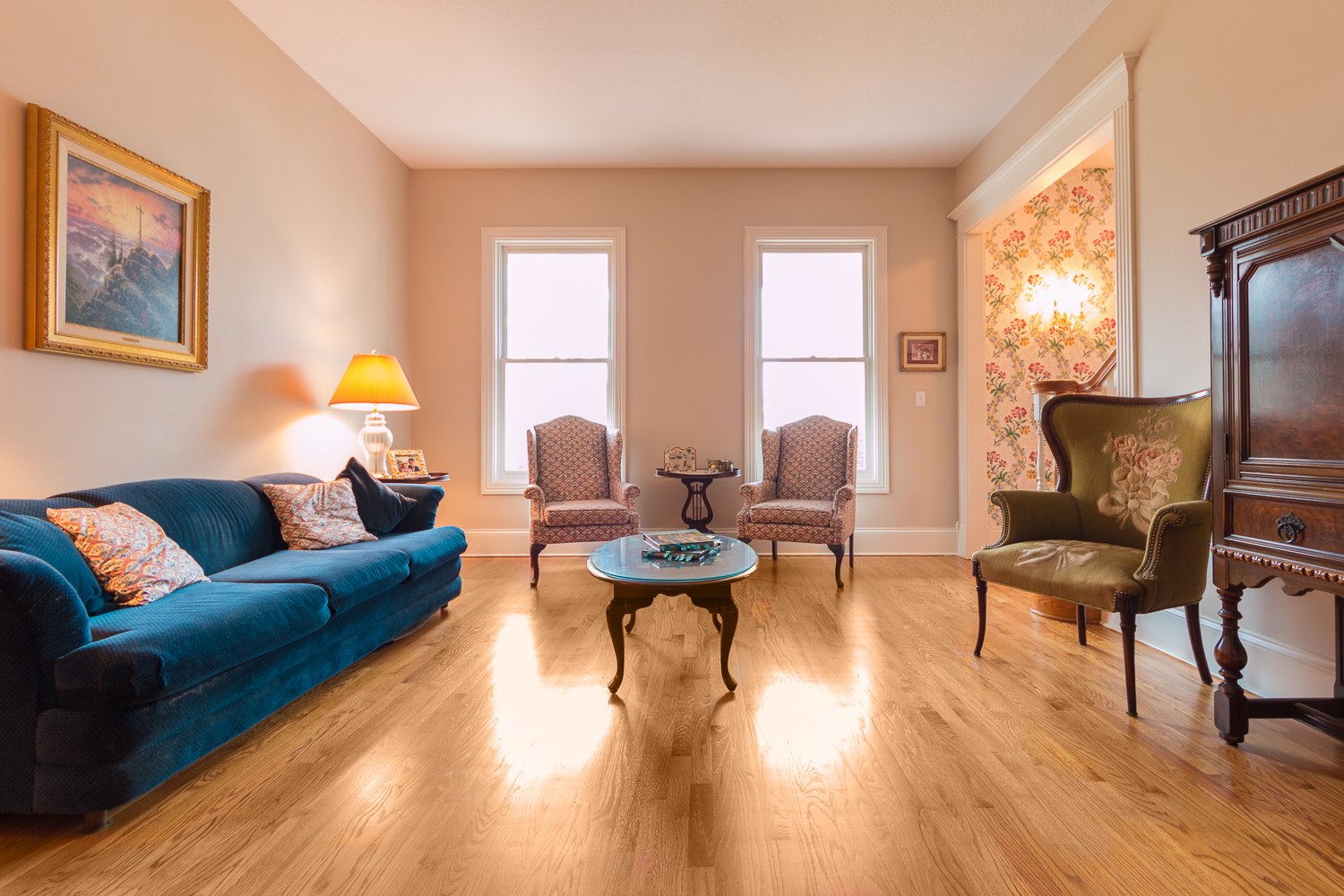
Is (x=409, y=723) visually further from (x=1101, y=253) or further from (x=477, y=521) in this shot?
(x=1101, y=253)

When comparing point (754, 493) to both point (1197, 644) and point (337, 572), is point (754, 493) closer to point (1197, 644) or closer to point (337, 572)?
point (1197, 644)

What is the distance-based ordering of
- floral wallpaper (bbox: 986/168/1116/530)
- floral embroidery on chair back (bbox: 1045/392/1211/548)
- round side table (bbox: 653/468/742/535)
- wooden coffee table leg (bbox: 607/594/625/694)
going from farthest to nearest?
floral wallpaper (bbox: 986/168/1116/530) < round side table (bbox: 653/468/742/535) < floral embroidery on chair back (bbox: 1045/392/1211/548) < wooden coffee table leg (bbox: 607/594/625/694)

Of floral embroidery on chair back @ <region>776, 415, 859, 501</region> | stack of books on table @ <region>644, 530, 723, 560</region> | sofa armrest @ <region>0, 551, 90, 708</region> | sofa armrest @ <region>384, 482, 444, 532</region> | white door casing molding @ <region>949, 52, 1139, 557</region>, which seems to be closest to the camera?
sofa armrest @ <region>0, 551, 90, 708</region>

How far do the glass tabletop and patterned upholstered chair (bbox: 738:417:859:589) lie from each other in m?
1.37

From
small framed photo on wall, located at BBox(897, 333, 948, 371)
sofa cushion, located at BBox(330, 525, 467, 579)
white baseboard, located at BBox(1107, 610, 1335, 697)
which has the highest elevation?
small framed photo on wall, located at BBox(897, 333, 948, 371)

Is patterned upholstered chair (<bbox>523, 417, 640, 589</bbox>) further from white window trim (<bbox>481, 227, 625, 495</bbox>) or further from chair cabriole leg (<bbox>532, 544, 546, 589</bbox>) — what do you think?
white window trim (<bbox>481, 227, 625, 495</bbox>)

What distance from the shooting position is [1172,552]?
2131 mm

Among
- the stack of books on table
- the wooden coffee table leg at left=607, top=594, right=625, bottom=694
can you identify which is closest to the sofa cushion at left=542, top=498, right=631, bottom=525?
the stack of books on table

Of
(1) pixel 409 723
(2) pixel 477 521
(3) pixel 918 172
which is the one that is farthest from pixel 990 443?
(1) pixel 409 723

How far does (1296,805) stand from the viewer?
1.55 meters

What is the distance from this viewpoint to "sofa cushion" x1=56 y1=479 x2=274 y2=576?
2.30m

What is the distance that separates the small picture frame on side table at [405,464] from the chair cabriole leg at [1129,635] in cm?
369

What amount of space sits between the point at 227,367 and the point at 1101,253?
5586 millimetres

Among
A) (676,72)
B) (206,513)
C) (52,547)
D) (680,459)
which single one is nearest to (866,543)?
(680,459)
